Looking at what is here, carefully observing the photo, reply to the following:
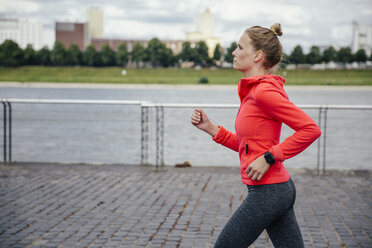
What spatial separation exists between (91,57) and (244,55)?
125099 millimetres

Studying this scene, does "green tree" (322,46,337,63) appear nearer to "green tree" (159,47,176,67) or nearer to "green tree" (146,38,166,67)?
"green tree" (159,47,176,67)

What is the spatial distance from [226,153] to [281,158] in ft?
35.2

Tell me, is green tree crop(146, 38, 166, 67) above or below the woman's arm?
above

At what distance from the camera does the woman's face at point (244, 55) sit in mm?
2643

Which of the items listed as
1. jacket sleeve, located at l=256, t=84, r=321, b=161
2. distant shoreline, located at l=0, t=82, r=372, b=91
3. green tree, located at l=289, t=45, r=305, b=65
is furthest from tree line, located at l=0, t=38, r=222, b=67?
jacket sleeve, located at l=256, t=84, r=321, b=161

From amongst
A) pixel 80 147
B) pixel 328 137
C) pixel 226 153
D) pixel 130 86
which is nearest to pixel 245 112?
pixel 226 153

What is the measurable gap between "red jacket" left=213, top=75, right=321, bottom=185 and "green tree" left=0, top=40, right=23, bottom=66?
352 ft

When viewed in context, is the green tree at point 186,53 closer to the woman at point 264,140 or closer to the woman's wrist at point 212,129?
the woman's wrist at point 212,129

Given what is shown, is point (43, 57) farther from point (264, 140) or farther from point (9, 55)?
point (264, 140)

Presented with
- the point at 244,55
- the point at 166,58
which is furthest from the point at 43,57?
the point at 244,55

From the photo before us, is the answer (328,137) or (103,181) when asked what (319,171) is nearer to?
(103,181)

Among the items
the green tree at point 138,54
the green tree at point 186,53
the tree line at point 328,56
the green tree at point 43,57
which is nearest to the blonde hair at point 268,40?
the green tree at point 186,53

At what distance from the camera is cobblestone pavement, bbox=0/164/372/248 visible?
16.1ft

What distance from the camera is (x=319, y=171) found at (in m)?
8.70
